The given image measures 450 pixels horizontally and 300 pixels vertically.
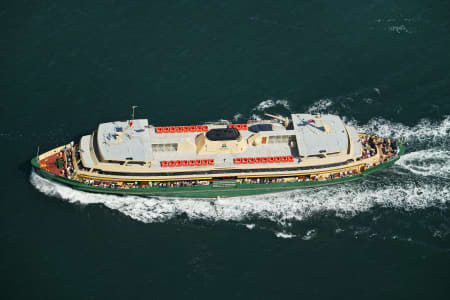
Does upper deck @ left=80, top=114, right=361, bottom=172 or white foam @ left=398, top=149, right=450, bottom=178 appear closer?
upper deck @ left=80, top=114, right=361, bottom=172

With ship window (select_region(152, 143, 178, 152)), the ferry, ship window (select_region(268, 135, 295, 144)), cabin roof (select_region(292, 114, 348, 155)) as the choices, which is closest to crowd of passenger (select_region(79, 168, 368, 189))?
the ferry

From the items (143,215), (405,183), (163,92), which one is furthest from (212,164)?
(405,183)

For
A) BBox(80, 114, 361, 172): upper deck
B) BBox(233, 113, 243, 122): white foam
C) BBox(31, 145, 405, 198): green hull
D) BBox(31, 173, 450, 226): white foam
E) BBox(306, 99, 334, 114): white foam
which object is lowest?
BBox(31, 173, 450, 226): white foam

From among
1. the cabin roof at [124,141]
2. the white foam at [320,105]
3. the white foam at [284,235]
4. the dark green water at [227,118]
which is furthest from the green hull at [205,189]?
the white foam at [320,105]

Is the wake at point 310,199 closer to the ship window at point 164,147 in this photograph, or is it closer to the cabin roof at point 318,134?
the cabin roof at point 318,134

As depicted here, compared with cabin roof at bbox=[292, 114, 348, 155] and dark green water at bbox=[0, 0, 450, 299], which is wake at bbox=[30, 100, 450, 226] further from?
cabin roof at bbox=[292, 114, 348, 155]

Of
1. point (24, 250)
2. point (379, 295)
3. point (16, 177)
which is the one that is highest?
point (16, 177)

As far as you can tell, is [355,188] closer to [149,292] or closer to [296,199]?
[296,199]
